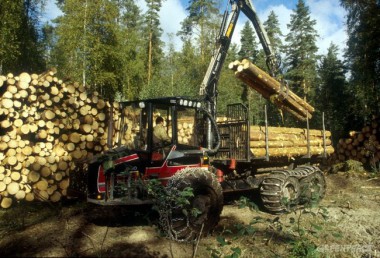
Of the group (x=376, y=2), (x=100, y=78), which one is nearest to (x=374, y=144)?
(x=376, y=2)

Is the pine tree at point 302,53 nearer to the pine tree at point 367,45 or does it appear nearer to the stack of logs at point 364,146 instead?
the pine tree at point 367,45

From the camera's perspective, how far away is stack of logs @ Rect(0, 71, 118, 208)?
26.3 feet

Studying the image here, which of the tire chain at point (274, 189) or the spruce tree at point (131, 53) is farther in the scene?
the spruce tree at point (131, 53)

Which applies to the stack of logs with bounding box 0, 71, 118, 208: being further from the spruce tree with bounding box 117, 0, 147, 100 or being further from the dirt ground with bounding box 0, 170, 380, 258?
the spruce tree with bounding box 117, 0, 147, 100

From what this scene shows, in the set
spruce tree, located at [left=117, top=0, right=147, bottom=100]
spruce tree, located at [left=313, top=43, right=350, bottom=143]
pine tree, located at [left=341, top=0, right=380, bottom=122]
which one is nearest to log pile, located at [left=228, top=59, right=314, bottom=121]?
pine tree, located at [left=341, top=0, right=380, bottom=122]

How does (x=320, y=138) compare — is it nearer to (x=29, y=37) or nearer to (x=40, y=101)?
(x=40, y=101)

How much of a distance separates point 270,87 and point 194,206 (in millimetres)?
4763

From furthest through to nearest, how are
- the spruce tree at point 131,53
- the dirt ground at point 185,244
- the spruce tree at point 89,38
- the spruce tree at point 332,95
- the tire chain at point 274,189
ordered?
the spruce tree at point 332,95
the spruce tree at point 131,53
the spruce tree at point 89,38
the tire chain at point 274,189
the dirt ground at point 185,244

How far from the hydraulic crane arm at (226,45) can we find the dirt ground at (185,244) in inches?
132

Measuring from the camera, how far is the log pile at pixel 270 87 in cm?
881

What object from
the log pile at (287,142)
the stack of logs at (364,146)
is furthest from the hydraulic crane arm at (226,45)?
the stack of logs at (364,146)

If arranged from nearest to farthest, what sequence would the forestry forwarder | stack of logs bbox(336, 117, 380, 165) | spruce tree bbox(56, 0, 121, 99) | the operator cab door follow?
the forestry forwarder → the operator cab door → stack of logs bbox(336, 117, 380, 165) → spruce tree bbox(56, 0, 121, 99)

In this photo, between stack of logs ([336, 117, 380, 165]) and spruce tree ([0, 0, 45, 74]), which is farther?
spruce tree ([0, 0, 45, 74])

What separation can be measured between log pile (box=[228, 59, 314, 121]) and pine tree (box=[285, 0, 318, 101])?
2563cm
